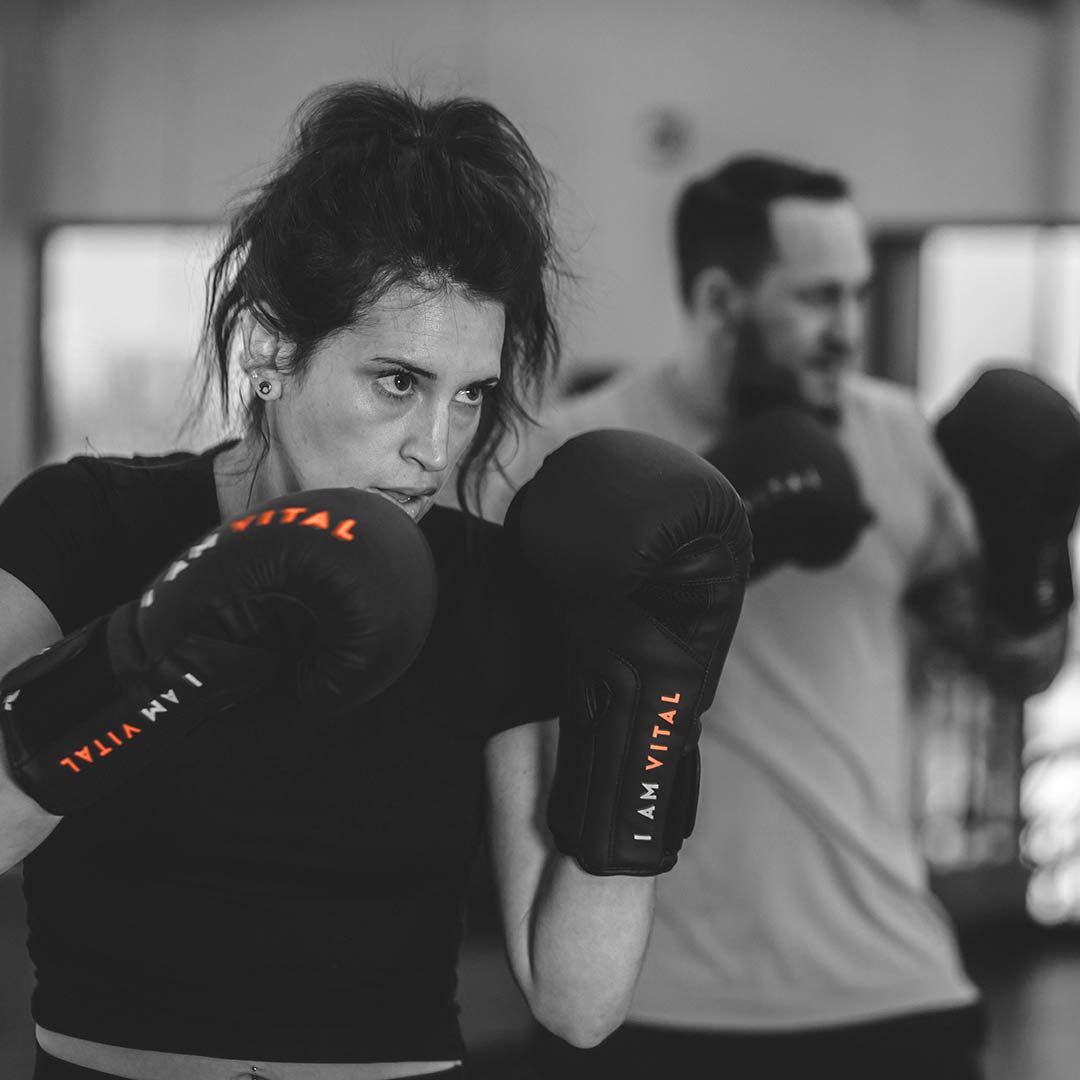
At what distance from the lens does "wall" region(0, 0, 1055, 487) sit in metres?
4.21

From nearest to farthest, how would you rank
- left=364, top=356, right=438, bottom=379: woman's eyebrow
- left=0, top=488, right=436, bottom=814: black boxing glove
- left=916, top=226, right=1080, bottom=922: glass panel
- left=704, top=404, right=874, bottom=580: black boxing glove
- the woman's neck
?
1. left=0, top=488, right=436, bottom=814: black boxing glove
2. left=364, top=356, right=438, bottom=379: woman's eyebrow
3. the woman's neck
4. left=704, top=404, right=874, bottom=580: black boxing glove
5. left=916, top=226, right=1080, bottom=922: glass panel

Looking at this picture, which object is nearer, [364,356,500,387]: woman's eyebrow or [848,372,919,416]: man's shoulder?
[364,356,500,387]: woman's eyebrow

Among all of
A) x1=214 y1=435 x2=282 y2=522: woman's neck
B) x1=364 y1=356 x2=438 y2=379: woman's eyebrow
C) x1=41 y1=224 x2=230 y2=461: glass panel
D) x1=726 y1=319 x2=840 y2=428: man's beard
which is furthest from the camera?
x1=41 y1=224 x2=230 y2=461: glass panel

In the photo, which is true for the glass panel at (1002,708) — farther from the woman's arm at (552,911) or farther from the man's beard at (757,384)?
the woman's arm at (552,911)

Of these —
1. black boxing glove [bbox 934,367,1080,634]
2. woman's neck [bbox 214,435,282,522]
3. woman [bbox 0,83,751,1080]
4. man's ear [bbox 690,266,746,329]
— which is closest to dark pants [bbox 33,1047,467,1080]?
woman [bbox 0,83,751,1080]

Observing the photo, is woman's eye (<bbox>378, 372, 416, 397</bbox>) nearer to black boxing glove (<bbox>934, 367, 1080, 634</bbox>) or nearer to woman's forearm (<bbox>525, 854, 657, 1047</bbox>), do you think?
woman's forearm (<bbox>525, 854, 657, 1047</bbox>)

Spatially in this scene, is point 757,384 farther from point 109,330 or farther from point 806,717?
point 109,330

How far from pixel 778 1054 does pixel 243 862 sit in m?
0.86

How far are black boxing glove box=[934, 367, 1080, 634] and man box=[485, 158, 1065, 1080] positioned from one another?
8 centimetres

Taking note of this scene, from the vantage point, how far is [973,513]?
1.74 m

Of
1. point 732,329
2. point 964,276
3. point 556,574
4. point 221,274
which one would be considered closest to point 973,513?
point 732,329

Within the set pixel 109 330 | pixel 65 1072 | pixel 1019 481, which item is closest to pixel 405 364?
pixel 65 1072

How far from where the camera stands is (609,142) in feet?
13.9

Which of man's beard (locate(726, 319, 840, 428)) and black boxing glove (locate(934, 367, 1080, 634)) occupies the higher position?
man's beard (locate(726, 319, 840, 428))
